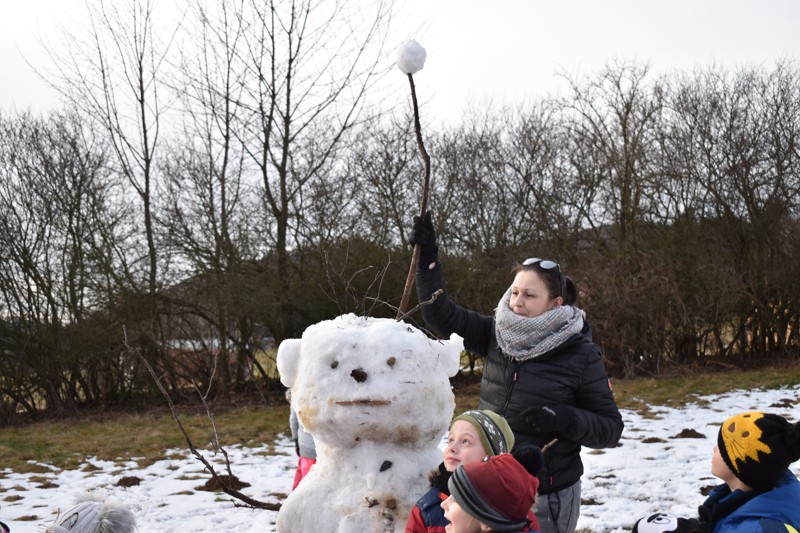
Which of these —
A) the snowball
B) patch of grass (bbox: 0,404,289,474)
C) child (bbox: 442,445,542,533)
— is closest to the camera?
child (bbox: 442,445,542,533)

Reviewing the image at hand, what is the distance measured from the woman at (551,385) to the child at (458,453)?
19 cm

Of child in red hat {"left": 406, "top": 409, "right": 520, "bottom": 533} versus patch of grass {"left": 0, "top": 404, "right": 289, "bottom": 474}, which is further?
patch of grass {"left": 0, "top": 404, "right": 289, "bottom": 474}

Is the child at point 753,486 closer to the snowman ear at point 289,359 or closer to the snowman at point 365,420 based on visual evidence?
the snowman at point 365,420

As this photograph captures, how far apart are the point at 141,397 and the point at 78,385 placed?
1092mm

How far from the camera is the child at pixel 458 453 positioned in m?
2.31

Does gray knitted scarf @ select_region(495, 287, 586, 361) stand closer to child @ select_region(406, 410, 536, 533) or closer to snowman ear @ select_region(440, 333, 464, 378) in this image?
snowman ear @ select_region(440, 333, 464, 378)

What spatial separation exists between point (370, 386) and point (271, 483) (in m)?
4.37

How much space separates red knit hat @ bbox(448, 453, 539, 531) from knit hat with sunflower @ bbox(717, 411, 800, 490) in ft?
2.69

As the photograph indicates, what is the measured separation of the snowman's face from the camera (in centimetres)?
269

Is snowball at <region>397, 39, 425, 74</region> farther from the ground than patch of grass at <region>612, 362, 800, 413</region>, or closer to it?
farther from the ground

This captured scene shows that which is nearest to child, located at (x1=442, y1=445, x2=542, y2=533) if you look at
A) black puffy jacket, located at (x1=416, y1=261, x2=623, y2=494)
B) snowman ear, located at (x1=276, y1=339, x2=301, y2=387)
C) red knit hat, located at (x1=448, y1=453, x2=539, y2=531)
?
red knit hat, located at (x1=448, y1=453, x2=539, y2=531)

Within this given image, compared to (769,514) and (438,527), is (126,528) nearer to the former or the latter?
(438,527)

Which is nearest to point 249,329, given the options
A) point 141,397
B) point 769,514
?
point 141,397

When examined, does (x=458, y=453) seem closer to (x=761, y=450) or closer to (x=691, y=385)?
(x=761, y=450)
